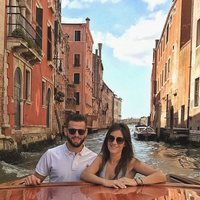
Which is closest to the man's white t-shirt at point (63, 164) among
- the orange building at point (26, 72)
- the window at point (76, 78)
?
the orange building at point (26, 72)

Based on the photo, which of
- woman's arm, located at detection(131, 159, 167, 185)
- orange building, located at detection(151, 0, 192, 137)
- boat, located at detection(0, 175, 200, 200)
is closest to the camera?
boat, located at detection(0, 175, 200, 200)

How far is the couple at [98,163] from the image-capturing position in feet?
10.1

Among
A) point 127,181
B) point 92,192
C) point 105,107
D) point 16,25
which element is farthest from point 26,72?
point 105,107

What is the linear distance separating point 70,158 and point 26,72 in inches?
535

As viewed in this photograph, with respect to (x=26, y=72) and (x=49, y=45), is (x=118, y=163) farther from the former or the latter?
(x=49, y=45)

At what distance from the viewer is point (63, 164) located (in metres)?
3.48

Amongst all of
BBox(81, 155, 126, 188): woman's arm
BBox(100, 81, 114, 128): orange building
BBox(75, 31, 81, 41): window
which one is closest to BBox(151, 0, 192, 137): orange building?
BBox(75, 31, 81, 41): window

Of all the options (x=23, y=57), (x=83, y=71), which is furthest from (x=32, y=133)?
(x=83, y=71)

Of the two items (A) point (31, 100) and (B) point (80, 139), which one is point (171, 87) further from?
(B) point (80, 139)

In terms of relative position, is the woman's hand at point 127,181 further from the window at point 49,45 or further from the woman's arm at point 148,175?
the window at point 49,45

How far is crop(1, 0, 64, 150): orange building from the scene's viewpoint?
44.5 ft

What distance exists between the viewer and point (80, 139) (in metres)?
3.44

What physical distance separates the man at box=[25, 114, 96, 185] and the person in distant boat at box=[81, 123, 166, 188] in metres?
0.26

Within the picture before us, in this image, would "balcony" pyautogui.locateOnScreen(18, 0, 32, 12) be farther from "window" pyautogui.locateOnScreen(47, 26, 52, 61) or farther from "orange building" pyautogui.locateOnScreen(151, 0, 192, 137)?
"orange building" pyautogui.locateOnScreen(151, 0, 192, 137)
